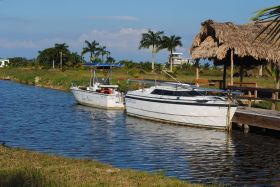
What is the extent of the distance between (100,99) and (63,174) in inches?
1151

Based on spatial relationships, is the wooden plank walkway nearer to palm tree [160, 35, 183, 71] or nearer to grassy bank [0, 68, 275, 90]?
grassy bank [0, 68, 275, 90]

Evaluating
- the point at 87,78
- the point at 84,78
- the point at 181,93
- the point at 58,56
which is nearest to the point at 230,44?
the point at 181,93

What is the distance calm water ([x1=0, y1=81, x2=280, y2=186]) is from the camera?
16328mm

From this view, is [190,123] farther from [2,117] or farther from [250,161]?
[2,117]


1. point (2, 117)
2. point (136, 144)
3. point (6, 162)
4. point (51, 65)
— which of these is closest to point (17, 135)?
point (136, 144)

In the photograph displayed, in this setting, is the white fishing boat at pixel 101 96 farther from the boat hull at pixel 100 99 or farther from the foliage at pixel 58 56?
the foliage at pixel 58 56

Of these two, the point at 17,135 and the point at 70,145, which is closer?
the point at 70,145

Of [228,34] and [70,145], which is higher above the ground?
[228,34]

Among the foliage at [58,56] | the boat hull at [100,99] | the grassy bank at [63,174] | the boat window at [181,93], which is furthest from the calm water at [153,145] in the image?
the foliage at [58,56]

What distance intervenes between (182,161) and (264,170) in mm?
3017

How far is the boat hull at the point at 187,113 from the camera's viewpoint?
27781 mm

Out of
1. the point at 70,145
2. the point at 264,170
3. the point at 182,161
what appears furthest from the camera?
the point at 70,145

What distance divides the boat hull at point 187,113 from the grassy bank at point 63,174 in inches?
573

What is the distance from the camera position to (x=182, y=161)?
18.1m
